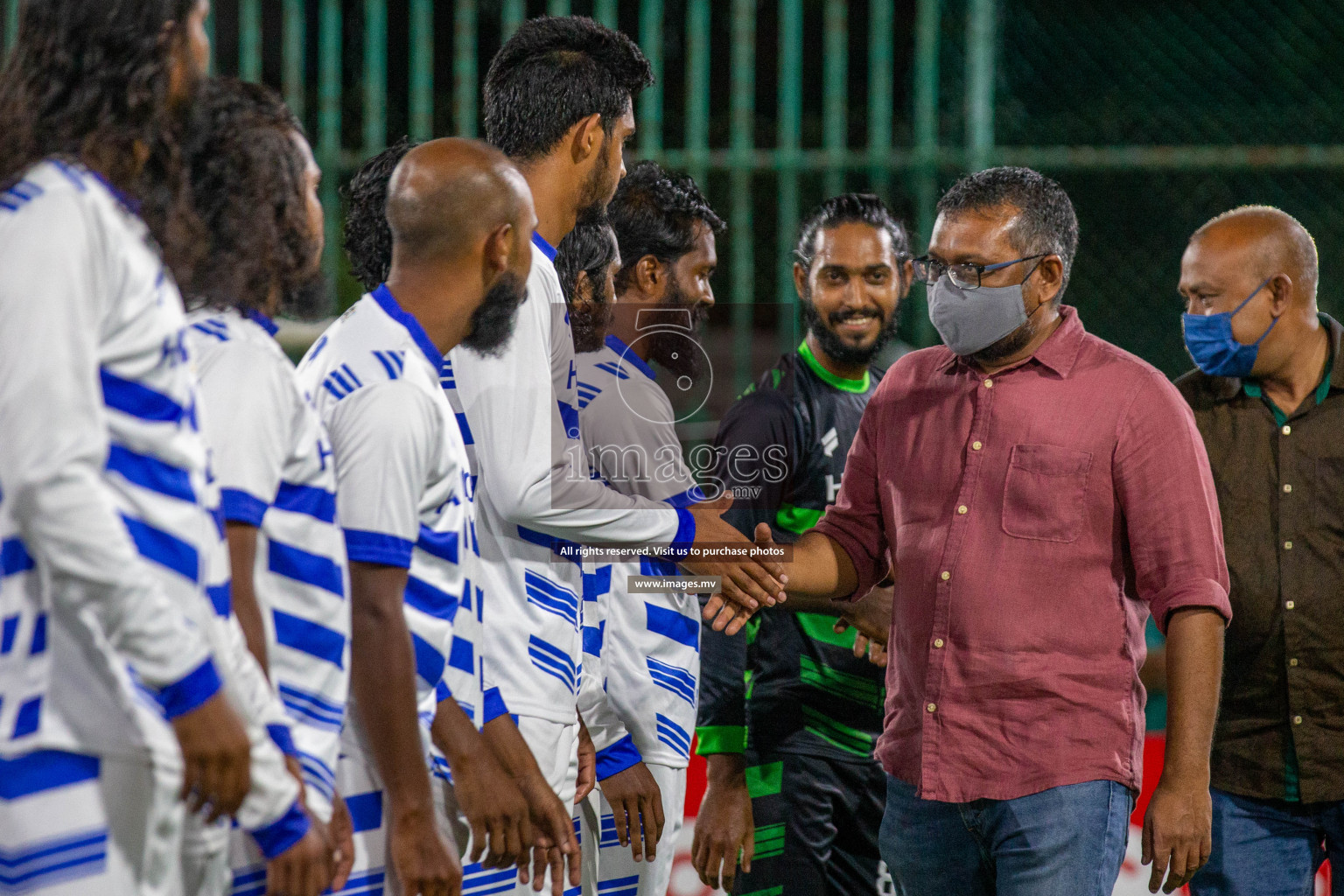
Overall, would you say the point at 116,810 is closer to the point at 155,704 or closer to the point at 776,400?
the point at 155,704

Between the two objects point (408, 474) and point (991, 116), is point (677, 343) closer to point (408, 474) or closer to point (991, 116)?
point (408, 474)

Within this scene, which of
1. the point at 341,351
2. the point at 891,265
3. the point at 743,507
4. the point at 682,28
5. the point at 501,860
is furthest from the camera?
the point at 682,28

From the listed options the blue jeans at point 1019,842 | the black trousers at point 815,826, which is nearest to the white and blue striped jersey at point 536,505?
the blue jeans at point 1019,842

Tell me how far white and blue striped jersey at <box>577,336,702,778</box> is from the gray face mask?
67cm

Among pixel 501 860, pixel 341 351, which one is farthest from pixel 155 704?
pixel 501 860

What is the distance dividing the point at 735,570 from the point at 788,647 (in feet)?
2.61

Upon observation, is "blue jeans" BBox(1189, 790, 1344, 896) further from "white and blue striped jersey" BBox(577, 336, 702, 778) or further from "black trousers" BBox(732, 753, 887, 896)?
"white and blue striped jersey" BBox(577, 336, 702, 778)

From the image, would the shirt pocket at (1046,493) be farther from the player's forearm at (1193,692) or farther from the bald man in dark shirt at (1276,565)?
the bald man in dark shirt at (1276,565)

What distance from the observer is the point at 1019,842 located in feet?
8.46

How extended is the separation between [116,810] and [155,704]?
131mm

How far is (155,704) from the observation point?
67.4 inches

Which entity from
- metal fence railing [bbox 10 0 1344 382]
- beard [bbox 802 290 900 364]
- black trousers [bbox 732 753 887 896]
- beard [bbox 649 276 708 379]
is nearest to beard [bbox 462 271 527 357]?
beard [bbox 649 276 708 379]

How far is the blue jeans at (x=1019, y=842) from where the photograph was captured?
2541mm

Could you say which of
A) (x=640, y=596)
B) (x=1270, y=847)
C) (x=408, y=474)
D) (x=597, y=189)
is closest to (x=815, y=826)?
(x=640, y=596)
